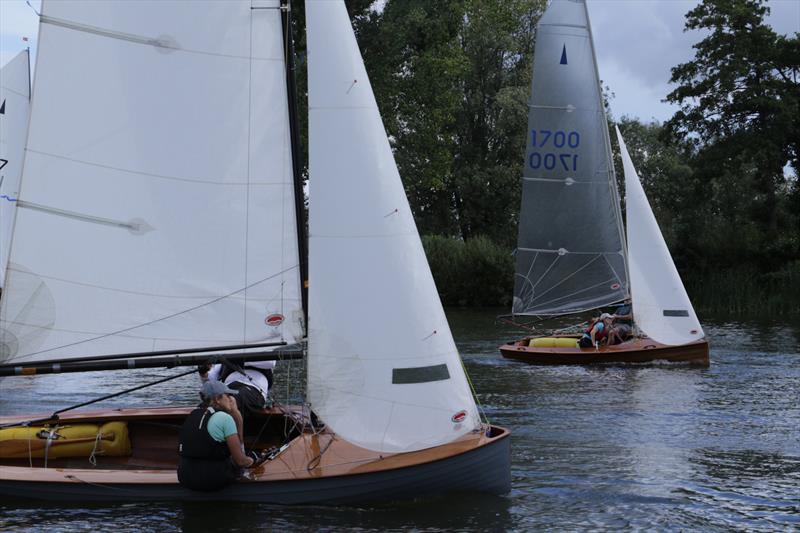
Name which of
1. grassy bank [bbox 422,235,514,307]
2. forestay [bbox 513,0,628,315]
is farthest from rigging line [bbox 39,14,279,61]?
grassy bank [bbox 422,235,514,307]

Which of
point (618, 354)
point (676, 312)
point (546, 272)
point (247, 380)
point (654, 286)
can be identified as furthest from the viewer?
point (546, 272)

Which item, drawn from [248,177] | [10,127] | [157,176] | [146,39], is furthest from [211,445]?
[10,127]

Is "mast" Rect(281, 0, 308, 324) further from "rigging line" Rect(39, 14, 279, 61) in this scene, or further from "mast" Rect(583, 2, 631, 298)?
"mast" Rect(583, 2, 631, 298)

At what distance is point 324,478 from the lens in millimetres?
9438

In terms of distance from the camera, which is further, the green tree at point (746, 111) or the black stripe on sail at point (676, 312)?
the green tree at point (746, 111)

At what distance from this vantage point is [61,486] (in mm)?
9812

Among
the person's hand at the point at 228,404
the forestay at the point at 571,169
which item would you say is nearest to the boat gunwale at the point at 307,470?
the person's hand at the point at 228,404

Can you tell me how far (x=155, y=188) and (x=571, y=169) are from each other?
50.6 feet

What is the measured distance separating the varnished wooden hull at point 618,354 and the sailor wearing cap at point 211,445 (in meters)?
13.2

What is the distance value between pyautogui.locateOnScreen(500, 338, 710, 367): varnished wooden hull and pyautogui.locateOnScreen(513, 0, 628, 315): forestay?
2523 millimetres

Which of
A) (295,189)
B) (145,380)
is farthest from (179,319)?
(145,380)

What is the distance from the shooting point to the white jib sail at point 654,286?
2161 cm

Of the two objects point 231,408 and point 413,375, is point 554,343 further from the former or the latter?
point 231,408

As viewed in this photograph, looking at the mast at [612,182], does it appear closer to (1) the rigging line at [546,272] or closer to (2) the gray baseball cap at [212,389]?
(1) the rigging line at [546,272]
